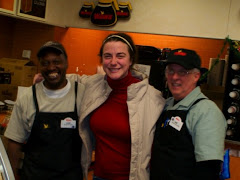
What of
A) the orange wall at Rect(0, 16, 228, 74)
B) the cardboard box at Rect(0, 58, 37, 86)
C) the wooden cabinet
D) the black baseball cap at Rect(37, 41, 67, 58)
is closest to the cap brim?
the black baseball cap at Rect(37, 41, 67, 58)

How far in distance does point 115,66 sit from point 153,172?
69 cm

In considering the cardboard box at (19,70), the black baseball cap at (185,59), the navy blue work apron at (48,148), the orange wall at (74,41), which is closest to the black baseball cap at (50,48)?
the navy blue work apron at (48,148)

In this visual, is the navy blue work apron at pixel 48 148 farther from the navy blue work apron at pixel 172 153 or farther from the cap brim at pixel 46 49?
the navy blue work apron at pixel 172 153

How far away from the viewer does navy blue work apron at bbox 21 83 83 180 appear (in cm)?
170

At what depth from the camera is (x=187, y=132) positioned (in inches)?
58.2

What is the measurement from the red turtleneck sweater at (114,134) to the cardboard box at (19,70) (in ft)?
6.51

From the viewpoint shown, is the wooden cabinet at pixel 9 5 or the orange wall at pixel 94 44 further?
the orange wall at pixel 94 44

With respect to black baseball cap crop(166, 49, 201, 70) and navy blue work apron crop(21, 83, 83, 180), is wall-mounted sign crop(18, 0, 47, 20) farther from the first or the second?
black baseball cap crop(166, 49, 201, 70)

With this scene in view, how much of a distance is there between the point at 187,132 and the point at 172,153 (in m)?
0.14

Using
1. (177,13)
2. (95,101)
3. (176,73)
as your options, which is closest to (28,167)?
(95,101)

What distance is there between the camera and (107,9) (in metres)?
3.29

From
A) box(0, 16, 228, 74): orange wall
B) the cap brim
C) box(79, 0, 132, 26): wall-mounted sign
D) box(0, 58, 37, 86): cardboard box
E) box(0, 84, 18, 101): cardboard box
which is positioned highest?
box(79, 0, 132, 26): wall-mounted sign

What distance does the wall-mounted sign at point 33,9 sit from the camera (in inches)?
118

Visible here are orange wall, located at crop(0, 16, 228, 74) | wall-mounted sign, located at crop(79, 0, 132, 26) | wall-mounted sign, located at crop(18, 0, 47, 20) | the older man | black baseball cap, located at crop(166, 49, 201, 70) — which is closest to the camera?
the older man
